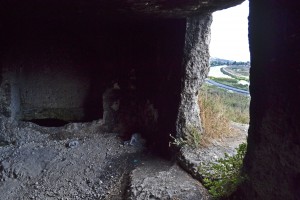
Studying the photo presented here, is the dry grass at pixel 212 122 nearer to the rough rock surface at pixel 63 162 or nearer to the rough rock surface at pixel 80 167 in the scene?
the rough rock surface at pixel 80 167

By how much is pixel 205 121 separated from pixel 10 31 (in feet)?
7.54

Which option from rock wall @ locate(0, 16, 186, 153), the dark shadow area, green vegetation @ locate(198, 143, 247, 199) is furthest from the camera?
the dark shadow area

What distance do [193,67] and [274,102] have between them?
4.51 feet

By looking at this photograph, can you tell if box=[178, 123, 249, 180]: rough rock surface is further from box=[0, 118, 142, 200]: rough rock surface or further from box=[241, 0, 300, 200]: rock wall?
box=[241, 0, 300, 200]: rock wall

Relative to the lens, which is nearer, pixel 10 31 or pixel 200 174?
pixel 200 174

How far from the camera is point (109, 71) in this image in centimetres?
358

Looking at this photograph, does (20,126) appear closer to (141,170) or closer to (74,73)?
(74,73)

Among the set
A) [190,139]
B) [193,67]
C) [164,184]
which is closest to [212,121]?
[190,139]

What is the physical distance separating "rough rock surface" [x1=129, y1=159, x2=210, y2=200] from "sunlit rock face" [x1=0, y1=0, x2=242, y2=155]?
41cm

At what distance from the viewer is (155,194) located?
7.33 feet

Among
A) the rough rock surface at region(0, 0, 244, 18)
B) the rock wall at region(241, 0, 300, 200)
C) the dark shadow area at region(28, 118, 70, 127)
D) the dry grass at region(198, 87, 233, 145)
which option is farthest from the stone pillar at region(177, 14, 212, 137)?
the dark shadow area at region(28, 118, 70, 127)

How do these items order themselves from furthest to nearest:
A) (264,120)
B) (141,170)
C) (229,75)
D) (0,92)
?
(229,75)
(0,92)
(141,170)
(264,120)

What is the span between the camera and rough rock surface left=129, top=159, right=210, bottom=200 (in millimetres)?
2188

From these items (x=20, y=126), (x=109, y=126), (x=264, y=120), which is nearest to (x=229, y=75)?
(x=109, y=126)
